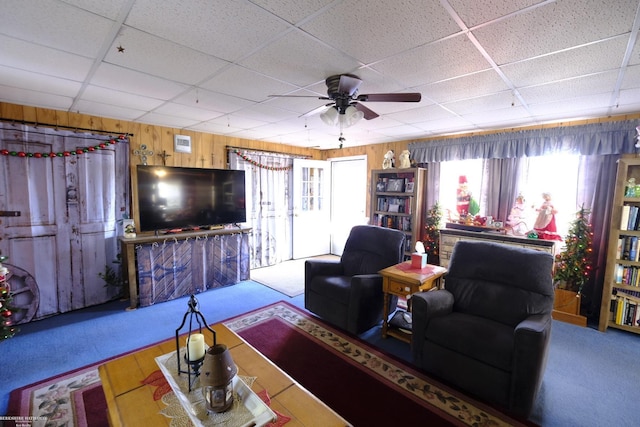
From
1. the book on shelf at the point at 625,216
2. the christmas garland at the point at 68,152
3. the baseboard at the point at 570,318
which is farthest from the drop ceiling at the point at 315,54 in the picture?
the baseboard at the point at 570,318

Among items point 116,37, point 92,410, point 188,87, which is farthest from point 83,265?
point 116,37

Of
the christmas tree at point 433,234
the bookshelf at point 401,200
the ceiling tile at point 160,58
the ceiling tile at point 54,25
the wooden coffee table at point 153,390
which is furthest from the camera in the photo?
the bookshelf at point 401,200

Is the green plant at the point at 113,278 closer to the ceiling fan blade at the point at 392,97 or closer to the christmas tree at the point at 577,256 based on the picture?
the ceiling fan blade at the point at 392,97

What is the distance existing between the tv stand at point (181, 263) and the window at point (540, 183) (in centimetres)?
349

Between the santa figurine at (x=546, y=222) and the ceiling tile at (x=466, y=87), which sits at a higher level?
the ceiling tile at (x=466, y=87)

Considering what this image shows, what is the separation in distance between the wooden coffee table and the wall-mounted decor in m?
3.00

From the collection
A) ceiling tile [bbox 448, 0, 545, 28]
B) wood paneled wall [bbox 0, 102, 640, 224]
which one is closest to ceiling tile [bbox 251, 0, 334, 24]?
ceiling tile [bbox 448, 0, 545, 28]

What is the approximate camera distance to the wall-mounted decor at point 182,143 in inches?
155

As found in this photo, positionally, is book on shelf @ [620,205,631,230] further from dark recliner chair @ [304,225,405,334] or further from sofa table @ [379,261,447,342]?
dark recliner chair @ [304,225,405,334]

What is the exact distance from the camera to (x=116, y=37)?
158 cm

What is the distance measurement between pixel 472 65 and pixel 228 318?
125 inches

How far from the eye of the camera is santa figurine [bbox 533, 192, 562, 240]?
3.33 metres

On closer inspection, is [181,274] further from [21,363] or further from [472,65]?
[472,65]

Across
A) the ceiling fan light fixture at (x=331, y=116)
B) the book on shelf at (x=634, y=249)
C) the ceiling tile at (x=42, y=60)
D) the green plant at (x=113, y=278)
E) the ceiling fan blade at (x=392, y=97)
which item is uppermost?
the ceiling tile at (x=42, y=60)
